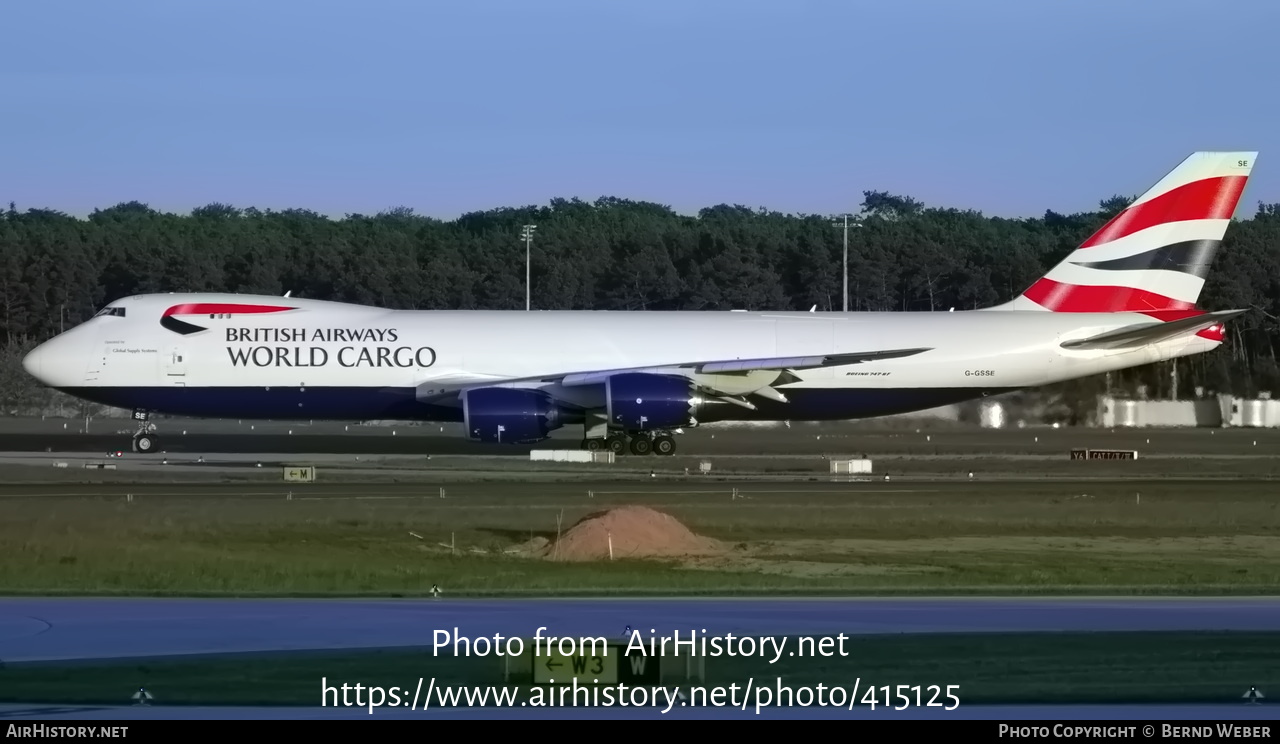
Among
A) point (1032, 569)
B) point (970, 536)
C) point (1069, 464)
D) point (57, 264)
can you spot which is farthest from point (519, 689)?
point (57, 264)

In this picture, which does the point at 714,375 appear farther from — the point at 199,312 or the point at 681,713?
the point at 681,713

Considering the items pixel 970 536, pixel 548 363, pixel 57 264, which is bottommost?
pixel 970 536

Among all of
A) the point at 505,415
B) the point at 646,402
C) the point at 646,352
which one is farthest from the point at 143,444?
the point at 646,352

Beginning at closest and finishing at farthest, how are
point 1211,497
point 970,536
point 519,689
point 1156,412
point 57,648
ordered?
point 519,689 → point 57,648 → point 970,536 → point 1211,497 → point 1156,412

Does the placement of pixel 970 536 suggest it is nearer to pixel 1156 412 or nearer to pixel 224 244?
pixel 1156 412

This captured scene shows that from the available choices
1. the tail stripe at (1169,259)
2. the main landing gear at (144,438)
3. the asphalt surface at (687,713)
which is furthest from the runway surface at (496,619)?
the tail stripe at (1169,259)

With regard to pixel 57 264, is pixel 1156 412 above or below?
below

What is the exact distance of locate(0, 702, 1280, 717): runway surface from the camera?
9438 millimetres

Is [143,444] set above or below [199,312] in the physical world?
below

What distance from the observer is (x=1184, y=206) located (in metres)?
41.5

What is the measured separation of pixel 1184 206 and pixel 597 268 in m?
46.1

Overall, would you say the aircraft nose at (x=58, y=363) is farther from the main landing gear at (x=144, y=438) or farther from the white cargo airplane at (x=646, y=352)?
the main landing gear at (x=144, y=438)

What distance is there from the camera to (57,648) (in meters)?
11.8

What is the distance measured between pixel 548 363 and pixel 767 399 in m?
5.54
